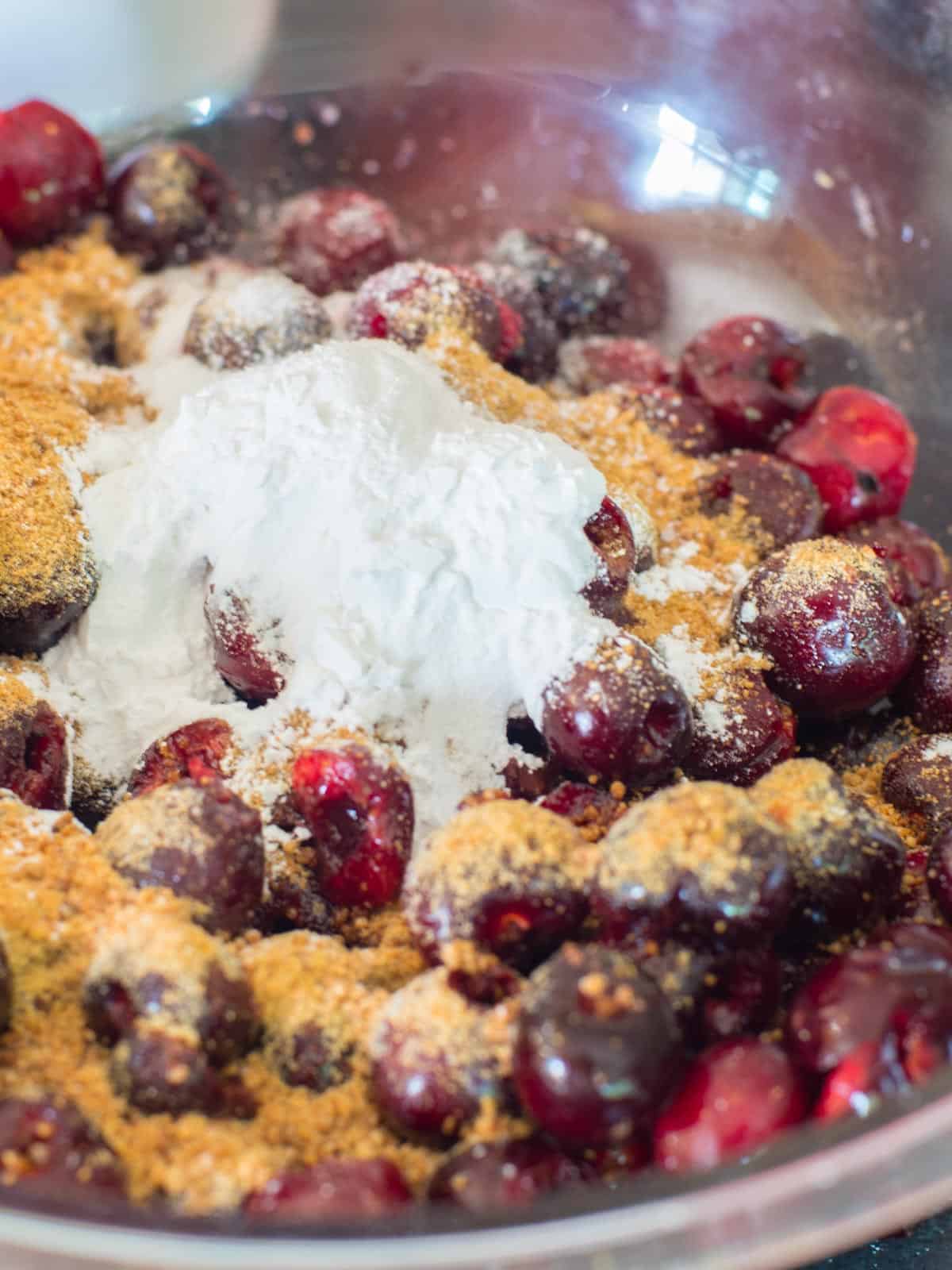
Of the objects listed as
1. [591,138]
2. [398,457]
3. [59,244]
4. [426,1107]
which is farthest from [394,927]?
[591,138]

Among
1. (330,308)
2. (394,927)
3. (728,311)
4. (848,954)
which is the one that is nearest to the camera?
(848,954)

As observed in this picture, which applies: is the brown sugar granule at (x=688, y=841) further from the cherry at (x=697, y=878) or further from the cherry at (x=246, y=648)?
the cherry at (x=246, y=648)

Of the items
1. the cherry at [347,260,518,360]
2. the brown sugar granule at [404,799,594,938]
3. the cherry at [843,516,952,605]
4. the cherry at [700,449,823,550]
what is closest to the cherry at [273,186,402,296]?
the cherry at [347,260,518,360]

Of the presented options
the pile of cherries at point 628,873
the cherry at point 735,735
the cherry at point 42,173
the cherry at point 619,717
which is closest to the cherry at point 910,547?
the pile of cherries at point 628,873

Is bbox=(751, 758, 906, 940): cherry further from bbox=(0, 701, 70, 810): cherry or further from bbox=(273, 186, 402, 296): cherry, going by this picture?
bbox=(273, 186, 402, 296): cherry

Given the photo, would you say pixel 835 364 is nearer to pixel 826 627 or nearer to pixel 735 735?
pixel 826 627

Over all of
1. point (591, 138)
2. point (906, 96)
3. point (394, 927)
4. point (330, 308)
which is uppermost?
point (906, 96)

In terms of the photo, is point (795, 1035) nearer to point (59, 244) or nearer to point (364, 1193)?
point (364, 1193)
